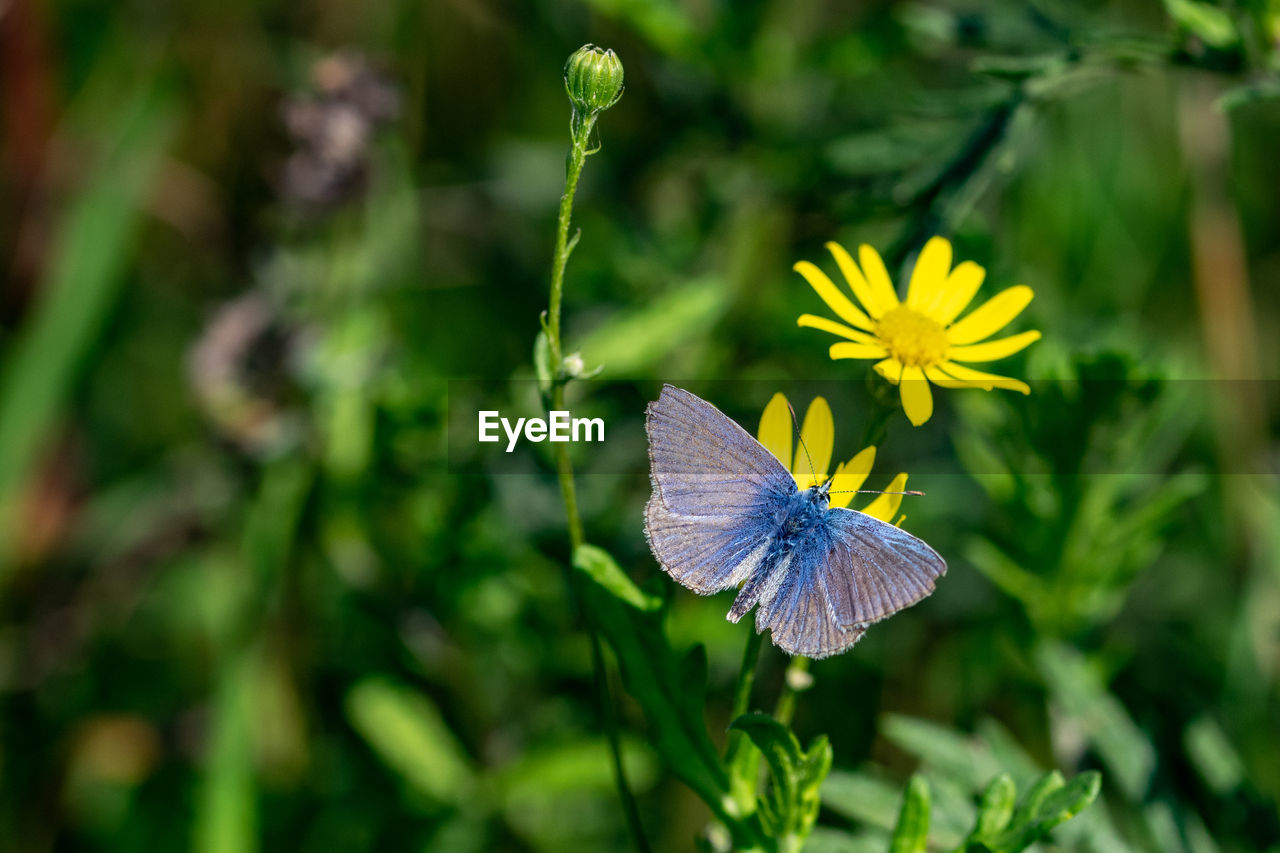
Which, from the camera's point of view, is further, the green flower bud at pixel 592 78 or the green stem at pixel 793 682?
the green stem at pixel 793 682

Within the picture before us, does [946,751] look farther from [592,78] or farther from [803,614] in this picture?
[592,78]

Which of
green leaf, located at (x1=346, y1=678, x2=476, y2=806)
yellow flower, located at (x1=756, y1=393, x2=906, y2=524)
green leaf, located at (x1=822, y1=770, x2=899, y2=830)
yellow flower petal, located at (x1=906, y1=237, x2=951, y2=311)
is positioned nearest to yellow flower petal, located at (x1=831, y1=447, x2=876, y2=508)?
yellow flower, located at (x1=756, y1=393, x2=906, y2=524)

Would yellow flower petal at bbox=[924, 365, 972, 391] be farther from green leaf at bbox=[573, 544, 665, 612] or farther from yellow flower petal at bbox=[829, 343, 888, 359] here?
green leaf at bbox=[573, 544, 665, 612]

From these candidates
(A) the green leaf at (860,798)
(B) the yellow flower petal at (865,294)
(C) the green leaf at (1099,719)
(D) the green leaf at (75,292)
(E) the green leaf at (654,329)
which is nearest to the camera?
(B) the yellow flower petal at (865,294)

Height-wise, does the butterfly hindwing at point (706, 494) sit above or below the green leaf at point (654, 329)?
below

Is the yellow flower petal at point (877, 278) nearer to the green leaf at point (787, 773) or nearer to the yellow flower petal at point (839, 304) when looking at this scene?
the yellow flower petal at point (839, 304)

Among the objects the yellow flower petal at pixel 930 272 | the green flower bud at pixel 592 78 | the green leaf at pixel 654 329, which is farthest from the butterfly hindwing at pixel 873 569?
the green leaf at pixel 654 329

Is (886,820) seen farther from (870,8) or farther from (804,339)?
(870,8)
